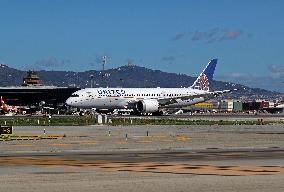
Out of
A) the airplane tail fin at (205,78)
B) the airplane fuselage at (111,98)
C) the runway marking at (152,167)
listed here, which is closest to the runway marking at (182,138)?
the runway marking at (152,167)

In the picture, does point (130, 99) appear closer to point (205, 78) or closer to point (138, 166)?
point (205, 78)

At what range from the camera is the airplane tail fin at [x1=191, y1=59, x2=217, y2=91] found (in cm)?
14675

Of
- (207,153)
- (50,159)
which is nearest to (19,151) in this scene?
(50,159)

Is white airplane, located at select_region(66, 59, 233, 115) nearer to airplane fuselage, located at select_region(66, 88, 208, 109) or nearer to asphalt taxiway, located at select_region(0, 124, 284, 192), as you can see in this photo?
airplane fuselage, located at select_region(66, 88, 208, 109)

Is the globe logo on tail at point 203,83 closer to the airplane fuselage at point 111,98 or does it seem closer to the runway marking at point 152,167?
Result: the airplane fuselage at point 111,98

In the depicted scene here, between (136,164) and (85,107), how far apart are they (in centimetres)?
9623

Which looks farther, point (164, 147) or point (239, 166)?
point (164, 147)

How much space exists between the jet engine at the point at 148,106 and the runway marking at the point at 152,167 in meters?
89.1

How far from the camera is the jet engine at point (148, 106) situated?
127250 millimetres

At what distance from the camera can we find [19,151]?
47250mm

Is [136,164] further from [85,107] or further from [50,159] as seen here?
[85,107]

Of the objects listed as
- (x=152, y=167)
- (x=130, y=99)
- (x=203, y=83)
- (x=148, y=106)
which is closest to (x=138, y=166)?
(x=152, y=167)

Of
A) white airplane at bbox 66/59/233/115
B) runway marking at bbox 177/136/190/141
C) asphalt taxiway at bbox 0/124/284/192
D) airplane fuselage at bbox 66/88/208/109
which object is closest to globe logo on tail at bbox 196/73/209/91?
white airplane at bbox 66/59/233/115

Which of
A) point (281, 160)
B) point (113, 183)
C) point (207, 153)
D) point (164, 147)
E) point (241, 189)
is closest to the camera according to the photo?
point (241, 189)
